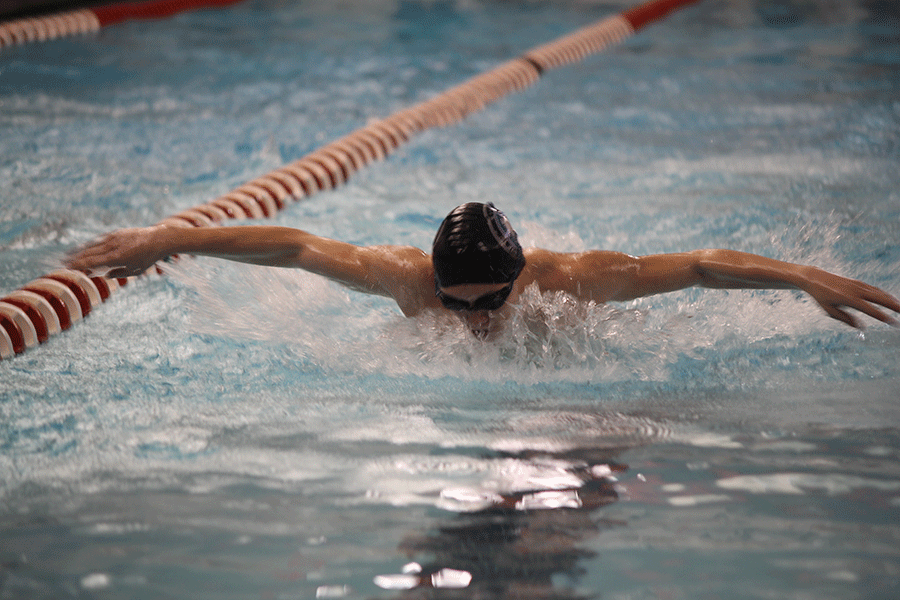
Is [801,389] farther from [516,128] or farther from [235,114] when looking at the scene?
[235,114]

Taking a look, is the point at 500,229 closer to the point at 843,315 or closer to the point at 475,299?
the point at 475,299

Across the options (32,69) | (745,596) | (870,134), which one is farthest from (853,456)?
(32,69)

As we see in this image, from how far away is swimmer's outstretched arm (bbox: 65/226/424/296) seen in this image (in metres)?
2.37

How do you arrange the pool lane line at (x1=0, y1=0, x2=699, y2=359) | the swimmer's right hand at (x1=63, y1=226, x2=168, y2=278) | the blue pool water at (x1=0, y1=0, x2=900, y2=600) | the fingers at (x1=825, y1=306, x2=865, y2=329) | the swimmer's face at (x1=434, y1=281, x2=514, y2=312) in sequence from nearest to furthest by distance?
1. the blue pool water at (x1=0, y1=0, x2=900, y2=600)
2. the fingers at (x1=825, y1=306, x2=865, y2=329)
3. the swimmer's face at (x1=434, y1=281, x2=514, y2=312)
4. the swimmer's right hand at (x1=63, y1=226, x2=168, y2=278)
5. the pool lane line at (x1=0, y1=0, x2=699, y2=359)

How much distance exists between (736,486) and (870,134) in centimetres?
406

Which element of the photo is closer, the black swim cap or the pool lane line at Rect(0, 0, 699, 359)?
the black swim cap

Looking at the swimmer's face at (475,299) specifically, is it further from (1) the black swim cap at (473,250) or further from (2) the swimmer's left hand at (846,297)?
(2) the swimmer's left hand at (846,297)

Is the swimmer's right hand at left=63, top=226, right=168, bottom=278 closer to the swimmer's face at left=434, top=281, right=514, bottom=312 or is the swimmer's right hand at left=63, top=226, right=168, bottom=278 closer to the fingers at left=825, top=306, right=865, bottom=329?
the swimmer's face at left=434, top=281, right=514, bottom=312

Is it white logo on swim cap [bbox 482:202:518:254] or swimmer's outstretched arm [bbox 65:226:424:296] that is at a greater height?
white logo on swim cap [bbox 482:202:518:254]

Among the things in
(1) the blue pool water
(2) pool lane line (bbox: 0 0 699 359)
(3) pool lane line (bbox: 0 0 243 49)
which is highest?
(3) pool lane line (bbox: 0 0 243 49)

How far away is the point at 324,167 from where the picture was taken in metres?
4.66

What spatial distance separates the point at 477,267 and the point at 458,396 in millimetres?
473

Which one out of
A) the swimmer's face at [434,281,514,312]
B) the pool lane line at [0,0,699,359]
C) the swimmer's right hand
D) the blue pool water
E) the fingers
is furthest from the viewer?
the pool lane line at [0,0,699,359]

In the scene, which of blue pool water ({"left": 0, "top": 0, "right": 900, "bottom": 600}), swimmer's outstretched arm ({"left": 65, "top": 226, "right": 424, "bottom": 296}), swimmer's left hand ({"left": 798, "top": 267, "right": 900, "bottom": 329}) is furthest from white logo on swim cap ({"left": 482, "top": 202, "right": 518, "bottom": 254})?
swimmer's left hand ({"left": 798, "top": 267, "right": 900, "bottom": 329})
